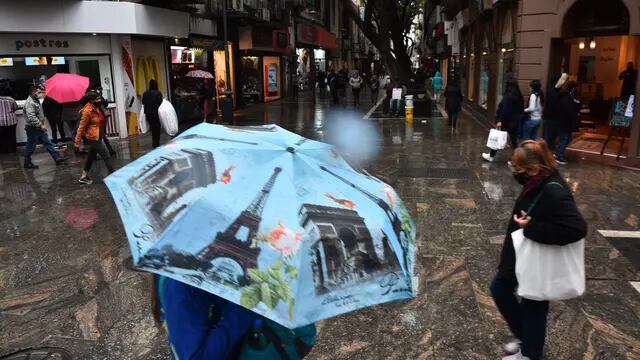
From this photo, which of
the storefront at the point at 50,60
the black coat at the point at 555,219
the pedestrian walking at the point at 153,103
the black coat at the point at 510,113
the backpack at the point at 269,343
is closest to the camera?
the backpack at the point at 269,343

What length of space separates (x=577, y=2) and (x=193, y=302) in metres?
12.6

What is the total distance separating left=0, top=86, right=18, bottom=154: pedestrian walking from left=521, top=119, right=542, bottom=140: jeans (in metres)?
11.3

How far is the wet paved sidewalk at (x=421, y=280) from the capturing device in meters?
4.39

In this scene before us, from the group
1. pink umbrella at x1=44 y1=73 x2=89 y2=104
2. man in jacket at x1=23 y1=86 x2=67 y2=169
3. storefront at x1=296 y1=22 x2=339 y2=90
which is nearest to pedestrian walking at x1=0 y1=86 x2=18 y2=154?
pink umbrella at x1=44 y1=73 x2=89 y2=104

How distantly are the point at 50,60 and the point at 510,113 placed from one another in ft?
38.4

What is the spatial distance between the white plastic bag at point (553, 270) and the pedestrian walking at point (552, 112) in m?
8.15

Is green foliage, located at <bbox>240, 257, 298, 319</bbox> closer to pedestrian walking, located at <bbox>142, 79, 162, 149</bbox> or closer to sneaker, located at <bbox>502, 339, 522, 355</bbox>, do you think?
sneaker, located at <bbox>502, 339, 522, 355</bbox>

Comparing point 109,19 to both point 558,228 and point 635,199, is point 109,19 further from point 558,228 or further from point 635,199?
point 558,228

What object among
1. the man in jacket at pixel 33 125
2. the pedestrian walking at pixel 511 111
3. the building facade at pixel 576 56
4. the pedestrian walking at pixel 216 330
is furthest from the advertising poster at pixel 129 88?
the pedestrian walking at pixel 216 330

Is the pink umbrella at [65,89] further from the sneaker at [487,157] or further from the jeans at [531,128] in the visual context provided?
the jeans at [531,128]

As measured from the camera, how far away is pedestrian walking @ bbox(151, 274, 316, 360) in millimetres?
2027

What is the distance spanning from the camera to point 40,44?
14430 mm

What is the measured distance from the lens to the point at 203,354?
6.69 feet

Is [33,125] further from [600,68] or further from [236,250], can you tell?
[600,68]
